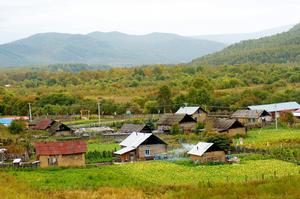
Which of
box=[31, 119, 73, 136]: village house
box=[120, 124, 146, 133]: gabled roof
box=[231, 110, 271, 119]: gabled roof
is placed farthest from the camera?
box=[231, 110, 271, 119]: gabled roof

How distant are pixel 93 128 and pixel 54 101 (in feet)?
77.9

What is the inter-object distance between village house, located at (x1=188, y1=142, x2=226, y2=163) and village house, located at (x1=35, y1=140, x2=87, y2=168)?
6.68m

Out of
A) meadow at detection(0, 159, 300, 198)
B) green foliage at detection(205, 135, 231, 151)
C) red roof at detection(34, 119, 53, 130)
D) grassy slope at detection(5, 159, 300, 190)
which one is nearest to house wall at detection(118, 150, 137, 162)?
meadow at detection(0, 159, 300, 198)

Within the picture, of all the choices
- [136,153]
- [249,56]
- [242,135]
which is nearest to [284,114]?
[242,135]

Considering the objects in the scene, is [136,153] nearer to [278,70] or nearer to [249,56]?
[278,70]

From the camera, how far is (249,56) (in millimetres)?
146125

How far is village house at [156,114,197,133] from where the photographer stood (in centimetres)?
4809

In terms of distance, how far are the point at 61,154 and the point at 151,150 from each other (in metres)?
6.73

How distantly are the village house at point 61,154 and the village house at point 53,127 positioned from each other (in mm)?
15795

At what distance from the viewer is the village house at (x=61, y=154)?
3200cm

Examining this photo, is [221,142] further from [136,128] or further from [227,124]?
[136,128]

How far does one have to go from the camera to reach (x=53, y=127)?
163 feet

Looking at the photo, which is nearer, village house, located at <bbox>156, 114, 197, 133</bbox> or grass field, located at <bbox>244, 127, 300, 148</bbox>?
grass field, located at <bbox>244, 127, 300, 148</bbox>

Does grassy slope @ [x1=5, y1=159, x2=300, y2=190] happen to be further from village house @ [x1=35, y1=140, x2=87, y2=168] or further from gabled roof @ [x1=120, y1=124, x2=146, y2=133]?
gabled roof @ [x1=120, y1=124, x2=146, y2=133]
